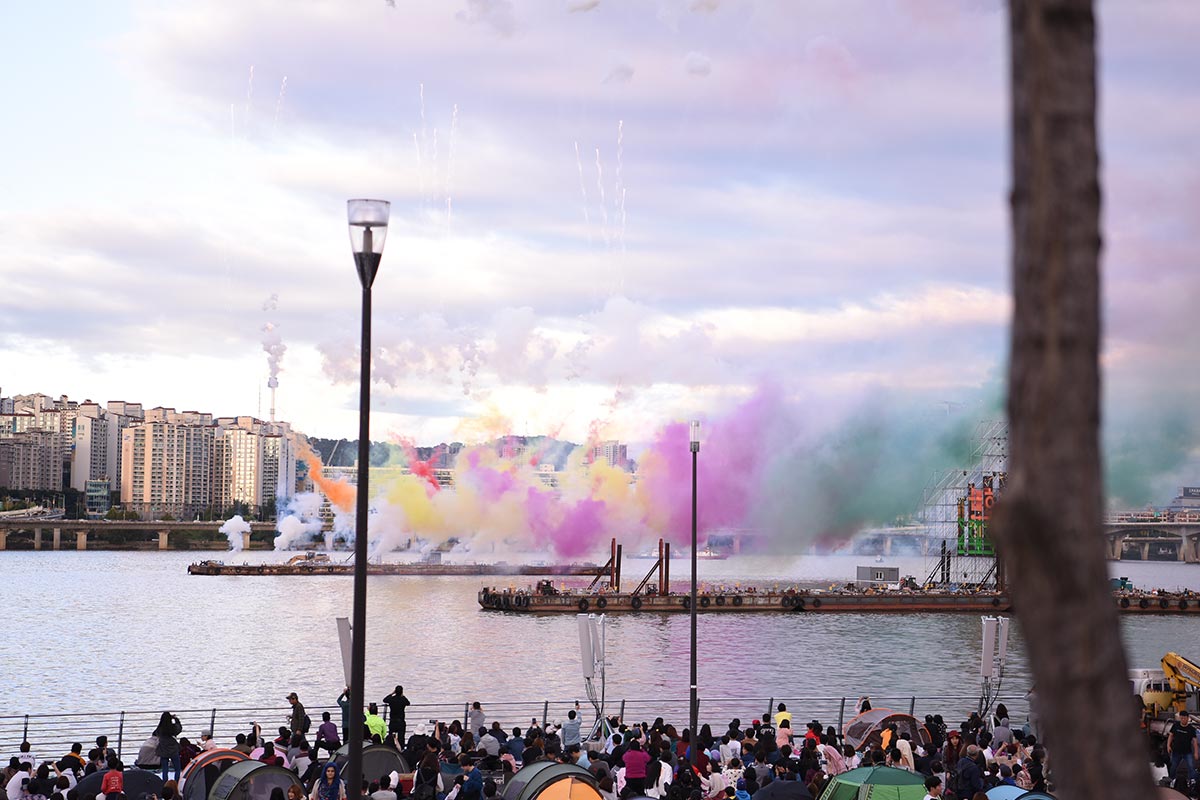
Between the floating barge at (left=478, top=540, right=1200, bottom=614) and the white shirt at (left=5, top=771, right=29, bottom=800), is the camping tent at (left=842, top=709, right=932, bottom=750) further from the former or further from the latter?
the floating barge at (left=478, top=540, right=1200, bottom=614)

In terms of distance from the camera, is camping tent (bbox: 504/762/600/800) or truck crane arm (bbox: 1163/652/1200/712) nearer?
camping tent (bbox: 504/762/600/800)

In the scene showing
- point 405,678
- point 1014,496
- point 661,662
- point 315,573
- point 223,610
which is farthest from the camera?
point 315,573

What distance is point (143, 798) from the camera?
17688 mm

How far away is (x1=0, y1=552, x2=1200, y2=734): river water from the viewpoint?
5403 cm

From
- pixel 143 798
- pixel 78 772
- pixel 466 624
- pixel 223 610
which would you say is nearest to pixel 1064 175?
pixel 143 798

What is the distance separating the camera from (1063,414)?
3.75m

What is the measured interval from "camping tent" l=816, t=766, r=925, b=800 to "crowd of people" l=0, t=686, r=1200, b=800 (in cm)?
20

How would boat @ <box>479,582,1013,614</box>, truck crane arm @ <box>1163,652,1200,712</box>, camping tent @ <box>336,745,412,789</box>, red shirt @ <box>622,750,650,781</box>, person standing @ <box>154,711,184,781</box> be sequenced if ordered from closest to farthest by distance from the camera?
red shirt @ <box>622,750,650,781</box> < camping tent @ <box>336,745,412,789</box> < person standing @ <box>154,711,184,781</box> < truck crane arm @ <box>1163,652,1200,712</box> < boat @ <box>479,582,1013,614</box>

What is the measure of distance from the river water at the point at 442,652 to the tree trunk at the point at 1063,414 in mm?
42613

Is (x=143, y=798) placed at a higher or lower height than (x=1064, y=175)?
lower

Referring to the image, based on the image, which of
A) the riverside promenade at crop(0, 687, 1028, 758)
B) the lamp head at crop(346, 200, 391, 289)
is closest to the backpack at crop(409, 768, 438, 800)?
the lamp head at crop(346, 200, 391, 289)

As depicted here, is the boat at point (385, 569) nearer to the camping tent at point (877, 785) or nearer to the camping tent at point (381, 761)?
the camping tent at point (381, 761)

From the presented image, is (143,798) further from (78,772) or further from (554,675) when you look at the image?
(554,675)

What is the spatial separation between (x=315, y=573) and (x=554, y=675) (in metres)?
119
